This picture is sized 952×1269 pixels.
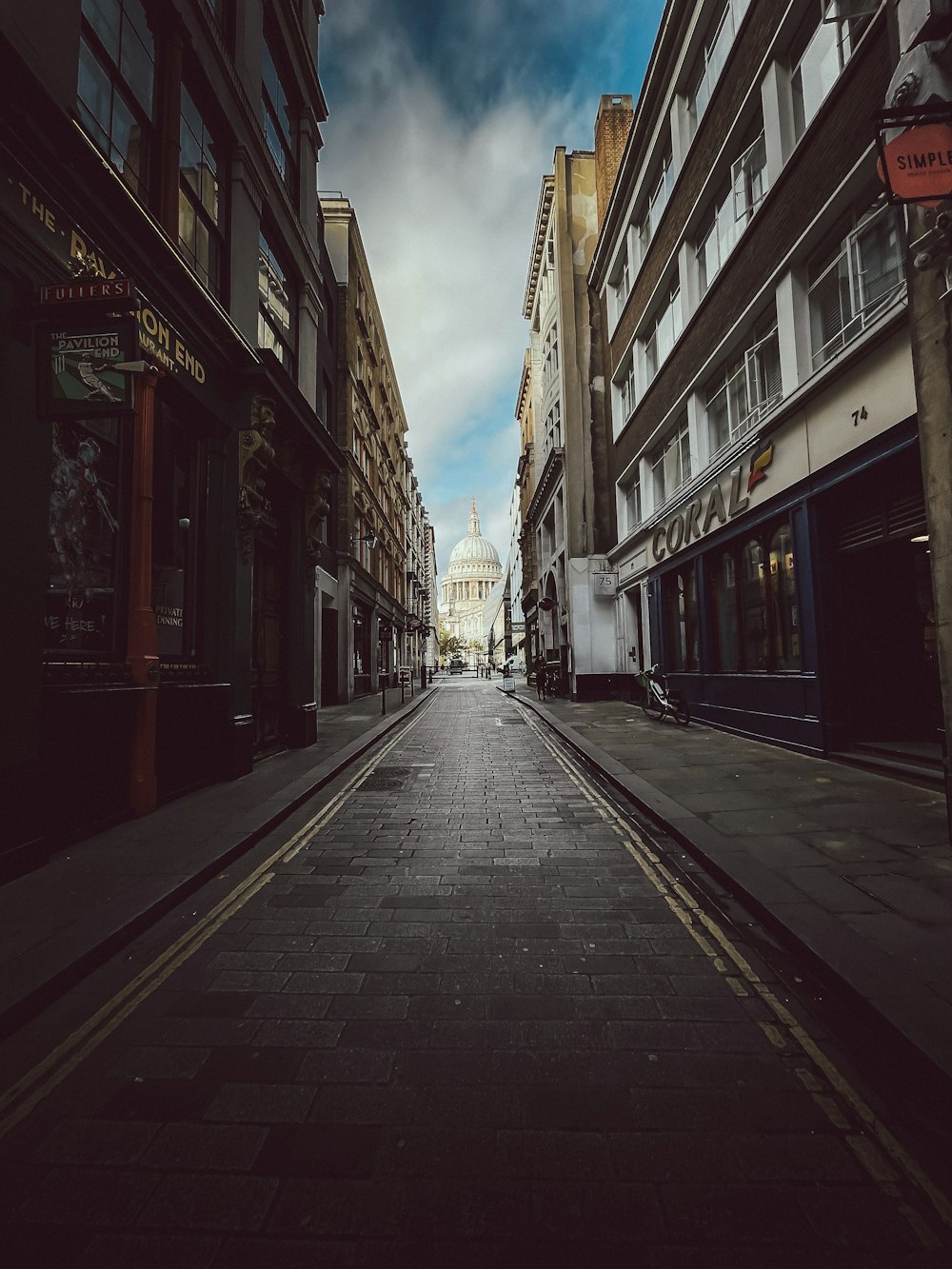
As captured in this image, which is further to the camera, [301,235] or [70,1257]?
[301,235]

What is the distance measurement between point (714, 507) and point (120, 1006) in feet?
43.5

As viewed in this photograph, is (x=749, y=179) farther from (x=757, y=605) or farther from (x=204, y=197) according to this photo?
(x=204, y=197)

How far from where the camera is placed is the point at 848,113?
8.48 meters

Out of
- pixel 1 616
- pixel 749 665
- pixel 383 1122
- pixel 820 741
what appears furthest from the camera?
pixel 749 665

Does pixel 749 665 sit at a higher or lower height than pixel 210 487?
lower

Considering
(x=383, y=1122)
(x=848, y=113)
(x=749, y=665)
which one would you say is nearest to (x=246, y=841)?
(x=383, y=1122)

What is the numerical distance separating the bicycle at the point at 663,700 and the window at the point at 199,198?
12.1 metres

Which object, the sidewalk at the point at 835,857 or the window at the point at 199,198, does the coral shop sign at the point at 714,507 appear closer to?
the sidewalk at the point at 835,857

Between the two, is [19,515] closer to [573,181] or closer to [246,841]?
[246,841]

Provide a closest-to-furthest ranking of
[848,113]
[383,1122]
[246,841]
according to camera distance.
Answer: [383,1122], [246,841], [848,113]

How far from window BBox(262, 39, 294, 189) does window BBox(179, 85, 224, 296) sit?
268 cm

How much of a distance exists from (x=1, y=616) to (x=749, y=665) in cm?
1204

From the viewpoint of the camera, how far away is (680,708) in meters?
14.4

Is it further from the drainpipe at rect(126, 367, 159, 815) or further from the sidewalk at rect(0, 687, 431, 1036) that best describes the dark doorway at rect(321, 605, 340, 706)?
the drainpipe at rect(126, 367, 159, 815)
